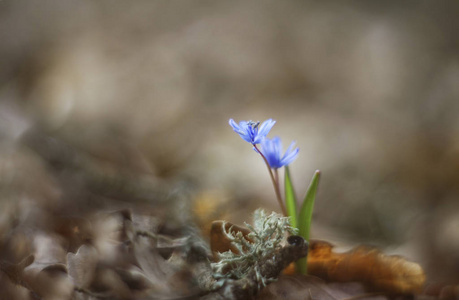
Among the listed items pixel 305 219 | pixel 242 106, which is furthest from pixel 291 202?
pixel 242 106

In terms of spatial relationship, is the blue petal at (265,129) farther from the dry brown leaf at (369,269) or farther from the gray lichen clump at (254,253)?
the dry brown leaf at (369,269)

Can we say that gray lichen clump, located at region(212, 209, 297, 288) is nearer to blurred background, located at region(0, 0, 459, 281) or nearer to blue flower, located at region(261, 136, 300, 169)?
blue flower, located at region(261, 136, 300, 169)

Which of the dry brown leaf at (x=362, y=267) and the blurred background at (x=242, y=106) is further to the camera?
the blurred background at (x=242, y=106)

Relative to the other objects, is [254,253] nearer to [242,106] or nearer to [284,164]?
[284,164]

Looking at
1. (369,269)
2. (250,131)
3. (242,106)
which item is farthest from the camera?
(242,106)

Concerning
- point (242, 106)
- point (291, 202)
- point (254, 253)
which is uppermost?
point (242, 106)

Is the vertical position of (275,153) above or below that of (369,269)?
above

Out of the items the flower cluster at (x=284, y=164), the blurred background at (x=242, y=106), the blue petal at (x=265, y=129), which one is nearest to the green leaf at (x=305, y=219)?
the flower cluster at (x=284, y=164)
